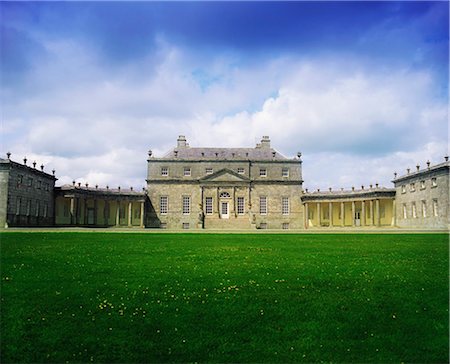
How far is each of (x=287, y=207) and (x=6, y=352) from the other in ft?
182

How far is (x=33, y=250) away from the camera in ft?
52.8

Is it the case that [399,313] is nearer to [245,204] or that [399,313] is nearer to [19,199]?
[19,199]

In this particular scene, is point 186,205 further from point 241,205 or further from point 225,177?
point 241,205

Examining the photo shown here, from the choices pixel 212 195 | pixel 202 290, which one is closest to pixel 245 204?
pixel 212 195

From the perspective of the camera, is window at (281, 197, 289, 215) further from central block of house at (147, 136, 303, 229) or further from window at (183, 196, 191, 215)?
window at (183, 196, 191, 215)

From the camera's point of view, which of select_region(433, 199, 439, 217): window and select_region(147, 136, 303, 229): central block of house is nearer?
select_region(433, 199, 439, 217): window

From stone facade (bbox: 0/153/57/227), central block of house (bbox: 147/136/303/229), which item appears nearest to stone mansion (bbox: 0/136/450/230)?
central block of house (bbox: 147/136/303/229)

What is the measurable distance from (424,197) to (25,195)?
41669 millimetres

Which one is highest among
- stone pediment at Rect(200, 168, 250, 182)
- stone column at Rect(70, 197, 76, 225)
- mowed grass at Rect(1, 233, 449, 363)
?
stone pediment at Rect(200, 168, 250, 182)

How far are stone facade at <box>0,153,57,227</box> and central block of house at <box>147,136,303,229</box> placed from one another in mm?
14350

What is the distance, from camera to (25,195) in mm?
44844

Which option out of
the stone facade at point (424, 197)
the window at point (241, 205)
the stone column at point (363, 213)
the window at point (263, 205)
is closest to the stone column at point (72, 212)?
the window at point (241, 205)

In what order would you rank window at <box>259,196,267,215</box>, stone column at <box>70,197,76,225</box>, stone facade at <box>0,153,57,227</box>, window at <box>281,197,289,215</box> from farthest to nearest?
window at <box>281,197,289,215</box> → window at <box>259,196,267,215</box> → stone column at <box>70,197,76,225</box> → stone facade at <box>0,153,57,227</box>

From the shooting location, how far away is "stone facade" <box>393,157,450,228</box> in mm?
44031
